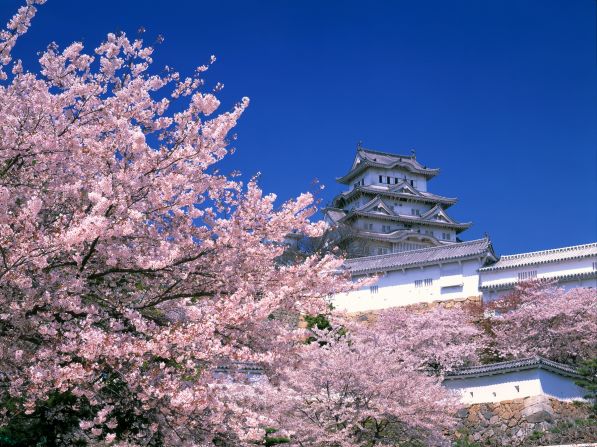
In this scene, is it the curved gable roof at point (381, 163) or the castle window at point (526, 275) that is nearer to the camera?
the castle window at point (526, 275)

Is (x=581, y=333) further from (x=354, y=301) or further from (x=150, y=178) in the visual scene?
(x=150, y=178)

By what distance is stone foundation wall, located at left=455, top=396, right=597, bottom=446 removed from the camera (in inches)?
744

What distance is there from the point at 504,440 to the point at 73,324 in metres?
15.1

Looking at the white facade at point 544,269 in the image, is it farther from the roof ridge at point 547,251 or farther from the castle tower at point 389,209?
the castle tower at point 389,209

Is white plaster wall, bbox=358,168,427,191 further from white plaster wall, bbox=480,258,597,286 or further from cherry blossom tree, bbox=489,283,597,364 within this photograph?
cherry blossom tree, bbox=489,283,597,364

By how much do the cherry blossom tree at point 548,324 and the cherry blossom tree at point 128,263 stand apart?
1831cm

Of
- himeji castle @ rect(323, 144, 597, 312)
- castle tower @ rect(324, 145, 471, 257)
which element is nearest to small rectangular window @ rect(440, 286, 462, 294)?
himeji castle @ rect(323, 144, 597, 312)

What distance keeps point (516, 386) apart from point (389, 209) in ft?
106

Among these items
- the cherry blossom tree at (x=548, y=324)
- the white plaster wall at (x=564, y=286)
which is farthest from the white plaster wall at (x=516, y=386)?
the white plaster wall at (x=564, y=286)

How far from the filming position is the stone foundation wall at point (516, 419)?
18891mm

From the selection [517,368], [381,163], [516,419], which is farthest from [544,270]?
[381,163]

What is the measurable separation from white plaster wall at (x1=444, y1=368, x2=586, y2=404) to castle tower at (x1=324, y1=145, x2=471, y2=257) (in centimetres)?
2521

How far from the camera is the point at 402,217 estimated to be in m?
51.3

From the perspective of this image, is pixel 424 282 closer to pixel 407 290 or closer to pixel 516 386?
pixel 407 290
